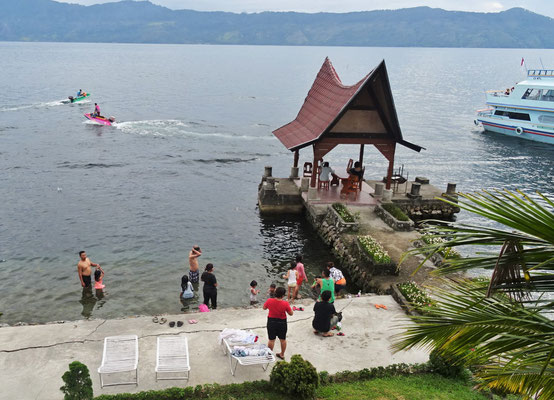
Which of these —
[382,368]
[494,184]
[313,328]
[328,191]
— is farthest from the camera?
[494,184]

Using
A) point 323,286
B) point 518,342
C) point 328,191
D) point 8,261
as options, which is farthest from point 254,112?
point 518,342

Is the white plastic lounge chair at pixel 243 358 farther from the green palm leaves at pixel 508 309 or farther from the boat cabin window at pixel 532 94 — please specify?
the boat cabin window at pixel 532 94

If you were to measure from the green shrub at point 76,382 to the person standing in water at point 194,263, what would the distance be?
8.65 metres

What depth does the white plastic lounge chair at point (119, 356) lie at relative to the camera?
10.4m

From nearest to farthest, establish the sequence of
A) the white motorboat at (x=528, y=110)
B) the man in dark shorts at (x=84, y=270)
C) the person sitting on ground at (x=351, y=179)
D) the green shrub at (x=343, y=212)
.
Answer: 1. the man in dark shorts at (x=84, y=270)
2. the green shrub at (x=343, y=212)
3. the person sitting on ground at (x=351, y=179)
4. the white motorboat at (x=528, y=110)

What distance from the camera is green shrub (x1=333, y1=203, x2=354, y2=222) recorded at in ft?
74.7

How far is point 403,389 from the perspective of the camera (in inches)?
418

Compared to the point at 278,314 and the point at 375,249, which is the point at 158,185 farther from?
the point at 278,314

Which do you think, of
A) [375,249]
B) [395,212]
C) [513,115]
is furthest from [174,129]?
[513,115]

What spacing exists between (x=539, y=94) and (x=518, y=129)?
15.8 ft

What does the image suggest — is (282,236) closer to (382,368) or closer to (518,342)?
(382,368)

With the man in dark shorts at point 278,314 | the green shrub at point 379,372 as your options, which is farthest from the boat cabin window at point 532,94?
the man in dark shorts at point 278,314

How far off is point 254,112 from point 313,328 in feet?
209

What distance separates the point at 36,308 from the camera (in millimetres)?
17672
